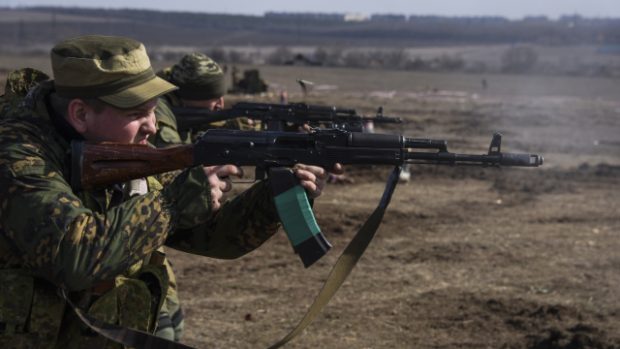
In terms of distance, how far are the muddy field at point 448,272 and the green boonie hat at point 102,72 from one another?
3.41 m

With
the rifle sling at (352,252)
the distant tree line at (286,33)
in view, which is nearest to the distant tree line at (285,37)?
the distant tree line at (286,33)

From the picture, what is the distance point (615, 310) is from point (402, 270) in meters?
1.86

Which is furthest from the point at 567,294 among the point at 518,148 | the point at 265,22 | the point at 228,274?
the point at 265,22

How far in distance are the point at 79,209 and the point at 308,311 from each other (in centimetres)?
113

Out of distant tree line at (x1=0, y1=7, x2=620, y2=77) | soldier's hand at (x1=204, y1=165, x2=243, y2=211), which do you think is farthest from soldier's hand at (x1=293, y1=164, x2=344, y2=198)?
distant tree line at (x1=0, y1=7, x2=620, y2=77)

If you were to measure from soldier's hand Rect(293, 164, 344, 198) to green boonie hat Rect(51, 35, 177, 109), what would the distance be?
1.96ft

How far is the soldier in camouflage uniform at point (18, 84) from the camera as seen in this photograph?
10.5 ft

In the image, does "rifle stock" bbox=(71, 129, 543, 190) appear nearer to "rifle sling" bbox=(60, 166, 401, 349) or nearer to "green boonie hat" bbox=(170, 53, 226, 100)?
"rifle sling" bbox=(60, 166, 401, 349)

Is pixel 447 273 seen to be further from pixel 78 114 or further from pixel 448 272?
pixel 78 114

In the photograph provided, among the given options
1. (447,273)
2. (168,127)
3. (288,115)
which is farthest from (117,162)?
(447,273)

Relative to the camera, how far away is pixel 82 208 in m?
2.82

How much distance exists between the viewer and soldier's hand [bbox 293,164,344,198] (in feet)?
10.8

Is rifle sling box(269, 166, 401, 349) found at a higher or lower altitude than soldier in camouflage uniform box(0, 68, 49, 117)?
lower

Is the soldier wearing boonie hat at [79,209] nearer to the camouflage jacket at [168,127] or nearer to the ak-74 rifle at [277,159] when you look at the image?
the ak-74 rifle at [277,159]
